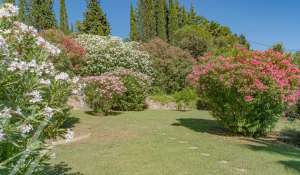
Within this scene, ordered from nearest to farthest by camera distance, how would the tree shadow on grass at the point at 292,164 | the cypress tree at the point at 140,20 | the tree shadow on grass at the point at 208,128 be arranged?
1. the tree shadow on grass at the point at 292,164
2. the tree shadow on grass at the point at 208,128
3. the cypress tree at the point at 140,20

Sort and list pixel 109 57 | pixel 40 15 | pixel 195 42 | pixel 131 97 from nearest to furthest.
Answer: pixel 131 97, pixel 109 57, pixel 195 42, pixel 40 15

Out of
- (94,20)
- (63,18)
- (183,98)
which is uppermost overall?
(63,18)

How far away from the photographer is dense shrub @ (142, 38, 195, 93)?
2525cm

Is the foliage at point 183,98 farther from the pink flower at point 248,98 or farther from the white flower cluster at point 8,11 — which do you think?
the white flower cluster at point 8,11

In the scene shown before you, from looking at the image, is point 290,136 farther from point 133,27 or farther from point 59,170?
point 133,27

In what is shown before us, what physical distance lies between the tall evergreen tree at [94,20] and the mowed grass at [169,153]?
22.5 meters

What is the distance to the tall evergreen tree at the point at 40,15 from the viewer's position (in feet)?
104

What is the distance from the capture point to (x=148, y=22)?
3434 centimetres

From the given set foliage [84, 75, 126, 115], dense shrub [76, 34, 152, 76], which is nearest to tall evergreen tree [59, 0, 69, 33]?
dense shrub [76, 34, 152, 76]

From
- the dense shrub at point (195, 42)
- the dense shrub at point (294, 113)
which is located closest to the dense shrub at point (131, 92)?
the dense shrub at point (294, 113)

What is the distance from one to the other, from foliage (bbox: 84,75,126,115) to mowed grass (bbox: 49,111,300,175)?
12.3ft

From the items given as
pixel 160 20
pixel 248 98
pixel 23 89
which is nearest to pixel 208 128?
pixel 248 98

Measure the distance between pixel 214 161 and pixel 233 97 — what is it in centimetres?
373

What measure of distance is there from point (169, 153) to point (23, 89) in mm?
5055
